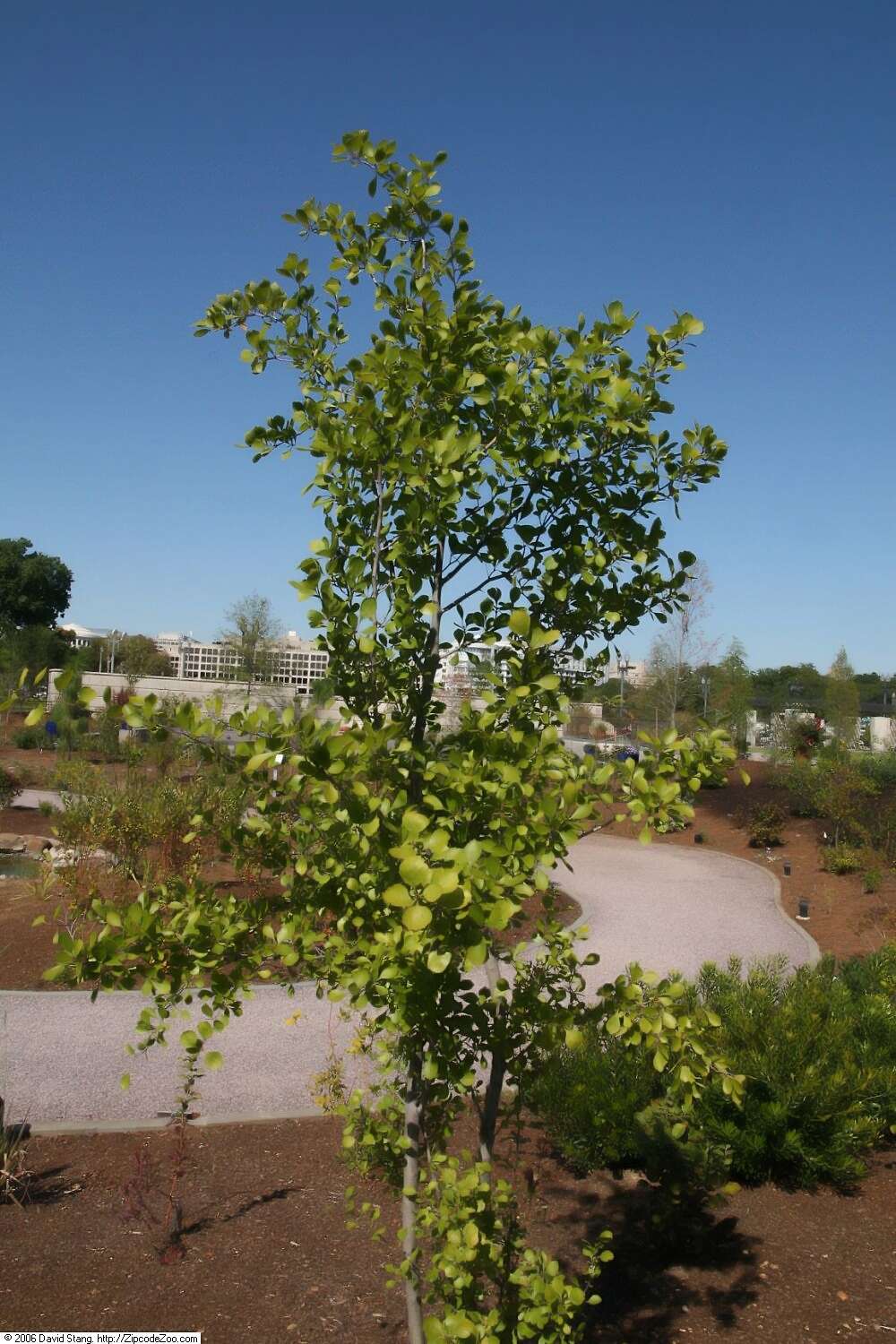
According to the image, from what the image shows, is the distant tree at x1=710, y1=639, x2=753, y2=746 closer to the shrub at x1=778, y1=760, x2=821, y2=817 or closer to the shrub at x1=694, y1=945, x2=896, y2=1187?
the shrub at x1=778, y1=760, x2=821, y2=817

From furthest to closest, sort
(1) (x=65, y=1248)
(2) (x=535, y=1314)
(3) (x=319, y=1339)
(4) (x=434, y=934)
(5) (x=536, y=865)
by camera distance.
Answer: (1) (x=65, y=1248) → (3) (x=319, y=1339) → (2) (x=535, y=1314) → (5) (x=536, y=865) → (4) (x=434, y=934)

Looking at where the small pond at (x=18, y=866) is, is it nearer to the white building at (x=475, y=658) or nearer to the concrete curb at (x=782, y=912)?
the concrete curb at (x=782, y=912)

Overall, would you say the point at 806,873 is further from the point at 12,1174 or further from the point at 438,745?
the point at 438,745

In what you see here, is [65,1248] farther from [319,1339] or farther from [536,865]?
[536,865]

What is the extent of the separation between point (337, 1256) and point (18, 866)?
11.4 metres

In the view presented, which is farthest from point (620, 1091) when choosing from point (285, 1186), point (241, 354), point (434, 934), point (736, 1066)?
point (241, 354)

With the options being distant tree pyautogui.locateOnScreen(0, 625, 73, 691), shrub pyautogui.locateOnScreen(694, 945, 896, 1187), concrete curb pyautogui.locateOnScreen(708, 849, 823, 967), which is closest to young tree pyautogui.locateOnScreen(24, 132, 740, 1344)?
shrub pyautogui.locateOnScreen(694, 945, 896, 1187)

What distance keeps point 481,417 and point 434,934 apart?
1.59 m

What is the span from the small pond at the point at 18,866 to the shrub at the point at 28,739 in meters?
16.6

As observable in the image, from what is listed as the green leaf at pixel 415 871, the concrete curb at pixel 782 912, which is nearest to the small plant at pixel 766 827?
the concrete curb at pixel 782 912

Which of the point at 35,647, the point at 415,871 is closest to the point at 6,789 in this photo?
the point at 415,871

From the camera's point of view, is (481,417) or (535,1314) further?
(481,417)

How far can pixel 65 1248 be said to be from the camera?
387cm

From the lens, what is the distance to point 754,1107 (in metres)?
4.60
